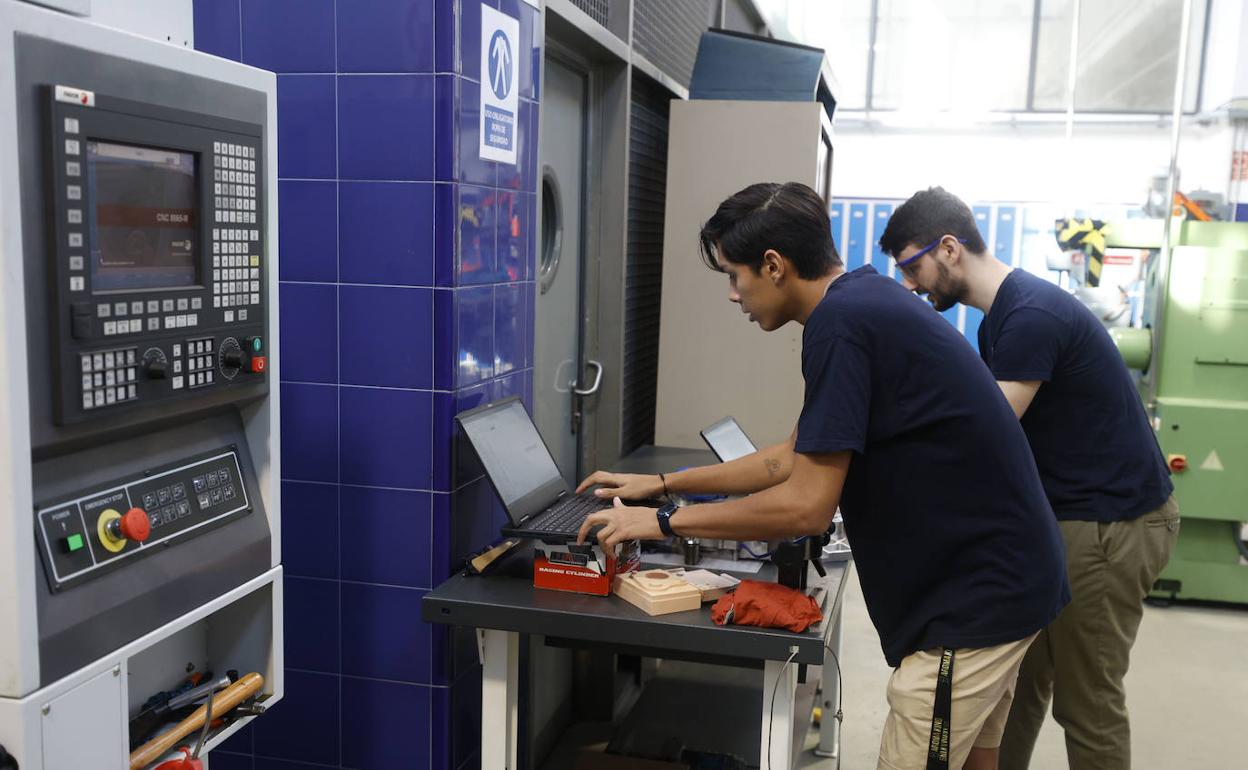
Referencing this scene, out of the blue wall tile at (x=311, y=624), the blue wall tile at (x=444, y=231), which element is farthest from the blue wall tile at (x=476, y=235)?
the blue wall tile at (x=311, y=624)

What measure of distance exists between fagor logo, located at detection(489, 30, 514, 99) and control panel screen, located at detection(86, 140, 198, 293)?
3.18ft

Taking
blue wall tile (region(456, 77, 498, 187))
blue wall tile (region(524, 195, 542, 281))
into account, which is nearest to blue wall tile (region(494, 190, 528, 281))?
blue wall tile (region(524, 195, 542, 281))

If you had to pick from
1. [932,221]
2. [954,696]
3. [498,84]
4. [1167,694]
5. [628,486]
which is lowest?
[1167,694]

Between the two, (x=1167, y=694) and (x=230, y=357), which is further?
(x=1167, y=694)

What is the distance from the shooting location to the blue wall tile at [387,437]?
226 cm

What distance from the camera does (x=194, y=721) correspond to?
1.59 metres

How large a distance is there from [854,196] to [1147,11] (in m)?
2.55

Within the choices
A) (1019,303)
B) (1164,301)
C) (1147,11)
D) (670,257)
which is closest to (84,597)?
(1019,303)

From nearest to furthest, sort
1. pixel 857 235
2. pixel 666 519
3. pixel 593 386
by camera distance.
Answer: pixel 666 519
pixel 593 386
pixel 857 235

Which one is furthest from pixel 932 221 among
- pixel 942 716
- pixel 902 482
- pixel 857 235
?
pixel 857 235

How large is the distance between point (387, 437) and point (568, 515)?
0.41 metres

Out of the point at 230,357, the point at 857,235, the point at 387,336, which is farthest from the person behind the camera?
the point at 857,235

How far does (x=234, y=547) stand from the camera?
164 cm

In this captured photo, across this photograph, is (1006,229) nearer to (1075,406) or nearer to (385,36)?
(1075,406)
